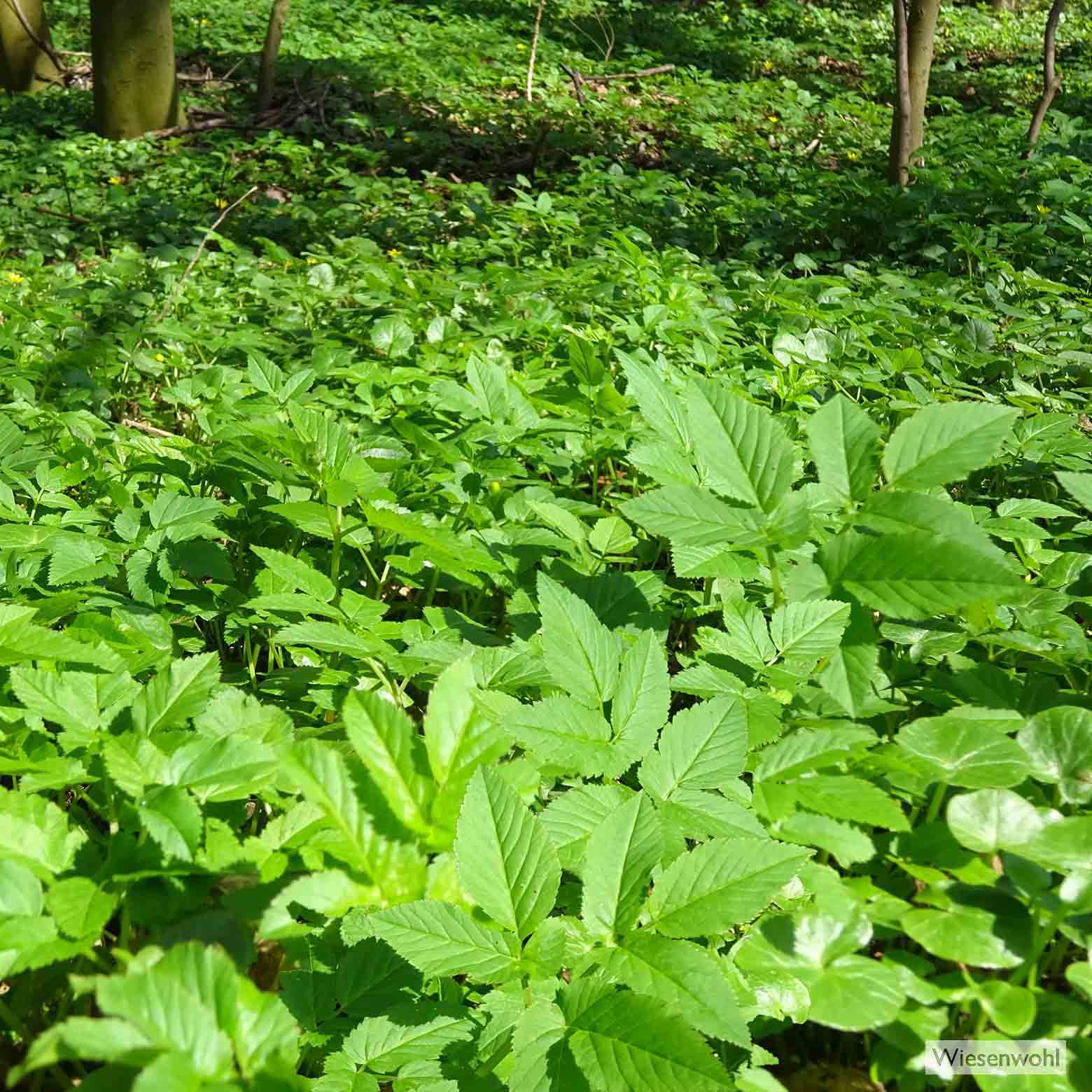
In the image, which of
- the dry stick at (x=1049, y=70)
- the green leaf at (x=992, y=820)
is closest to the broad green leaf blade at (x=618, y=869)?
the green leaf at (x=992, y=820)

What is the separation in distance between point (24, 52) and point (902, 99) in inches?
334

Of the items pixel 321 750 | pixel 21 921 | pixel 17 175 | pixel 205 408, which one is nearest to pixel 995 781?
pixel 321 750

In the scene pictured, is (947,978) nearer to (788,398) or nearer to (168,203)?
(788,398)

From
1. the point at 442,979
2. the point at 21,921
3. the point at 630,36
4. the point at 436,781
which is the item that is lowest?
the point at 442,979

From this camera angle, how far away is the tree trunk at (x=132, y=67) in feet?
24.7

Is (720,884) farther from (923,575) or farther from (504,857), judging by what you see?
(923,575)

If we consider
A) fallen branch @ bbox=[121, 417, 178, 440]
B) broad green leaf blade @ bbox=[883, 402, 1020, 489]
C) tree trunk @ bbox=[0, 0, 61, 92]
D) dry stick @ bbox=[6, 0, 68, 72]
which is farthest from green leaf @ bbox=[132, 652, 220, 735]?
tree trunk @ bbox=[0, 0, 61, 92]

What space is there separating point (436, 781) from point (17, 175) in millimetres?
8006

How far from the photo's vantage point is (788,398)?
8.90 feet

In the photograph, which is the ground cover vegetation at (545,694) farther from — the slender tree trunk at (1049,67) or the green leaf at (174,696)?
the slender tree trunk at (1049,67)

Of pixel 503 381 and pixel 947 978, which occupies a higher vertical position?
pixel 503 381

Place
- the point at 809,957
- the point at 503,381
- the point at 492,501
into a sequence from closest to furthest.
→ the point at 809,957
the point at 492,501
the point at 503,381

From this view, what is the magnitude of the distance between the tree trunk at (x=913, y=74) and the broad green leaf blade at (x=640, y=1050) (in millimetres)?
6740

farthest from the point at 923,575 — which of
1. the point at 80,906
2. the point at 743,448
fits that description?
the point at 80,906
